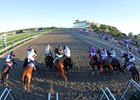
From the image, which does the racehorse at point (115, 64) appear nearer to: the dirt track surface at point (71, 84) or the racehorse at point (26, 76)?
the dirt track surface at point (71, 84)

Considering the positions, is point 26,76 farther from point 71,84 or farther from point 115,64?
point 115,64

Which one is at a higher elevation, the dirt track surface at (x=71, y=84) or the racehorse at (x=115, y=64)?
the racehorse at (x=115, y=64)

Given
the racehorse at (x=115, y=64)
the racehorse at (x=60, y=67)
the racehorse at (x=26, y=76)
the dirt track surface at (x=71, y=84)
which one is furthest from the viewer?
the racehorse at (x=115, y=64)

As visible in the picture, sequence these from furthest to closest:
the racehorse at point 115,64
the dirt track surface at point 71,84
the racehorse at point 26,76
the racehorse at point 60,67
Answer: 1. the racehorse at point 115,64
2. the racehorse at point 60,67
3. the racehorse at point 26,76
4. the dirt track surface at point 71,84

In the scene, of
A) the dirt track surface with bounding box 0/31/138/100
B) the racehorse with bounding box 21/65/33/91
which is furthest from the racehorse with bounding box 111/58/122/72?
the racehorse with bounding box 21/65/33/91

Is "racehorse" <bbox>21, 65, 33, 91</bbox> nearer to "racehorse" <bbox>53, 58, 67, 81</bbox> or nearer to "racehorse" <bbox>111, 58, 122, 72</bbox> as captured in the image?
"racehorse" <bbox>53, 58, 67, 81</bbox>

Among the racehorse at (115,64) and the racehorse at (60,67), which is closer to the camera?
the racehorse at (60,67)

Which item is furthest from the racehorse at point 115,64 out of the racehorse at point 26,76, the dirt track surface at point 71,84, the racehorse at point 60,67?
the racehorse at point 26,76

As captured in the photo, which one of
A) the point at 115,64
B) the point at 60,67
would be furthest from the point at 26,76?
the point at 115,64

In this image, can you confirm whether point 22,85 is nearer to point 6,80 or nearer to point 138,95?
point 6,80

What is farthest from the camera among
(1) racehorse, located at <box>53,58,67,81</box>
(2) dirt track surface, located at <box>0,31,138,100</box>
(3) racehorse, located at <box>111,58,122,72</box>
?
(3) racehorse, located at <box>111,58,122,72</box>

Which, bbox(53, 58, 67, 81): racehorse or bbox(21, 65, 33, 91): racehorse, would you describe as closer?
bbox(21, 65, 33, 91): racehorse

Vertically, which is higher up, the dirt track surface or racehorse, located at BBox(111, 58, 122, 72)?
racehorse, located at BBox(111, 58, 122, 72)

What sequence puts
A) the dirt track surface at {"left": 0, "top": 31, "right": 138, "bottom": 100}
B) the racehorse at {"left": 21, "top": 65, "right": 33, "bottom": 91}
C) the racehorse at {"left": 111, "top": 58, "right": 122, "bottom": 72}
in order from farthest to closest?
the racehorse at {"left": 111, "top": 58, "right": 122, "bottom": 72} < the racehorse at {"left": 21, "top": 65, "right": 33, "bottom": 91} < the dirt track surface at {"left": 0, "top": 31, "right": 138, "bottom": 100}
